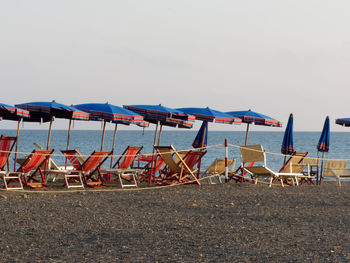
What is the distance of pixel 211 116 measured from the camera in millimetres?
13047

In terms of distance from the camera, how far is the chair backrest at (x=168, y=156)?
410 inches

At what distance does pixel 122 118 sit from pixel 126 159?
1.12 m

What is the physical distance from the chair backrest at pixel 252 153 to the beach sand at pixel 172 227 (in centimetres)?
207

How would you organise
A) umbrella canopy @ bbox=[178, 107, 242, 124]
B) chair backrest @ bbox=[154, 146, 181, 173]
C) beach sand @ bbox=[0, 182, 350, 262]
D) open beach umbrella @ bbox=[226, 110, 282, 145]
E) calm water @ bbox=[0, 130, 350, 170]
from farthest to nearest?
1. calm water @ bbox=[0, 130, 350, 170]
2. open beach umbrella @ bbox=[226, 110, 282, 145]
3. umbrella canopy @ bbox=[178, 107, 242, 124]
4. chair backrest @ bbox=[154, 146, 181, 173]
5. beach sand @ bbox=[0, 182, 350, 262]

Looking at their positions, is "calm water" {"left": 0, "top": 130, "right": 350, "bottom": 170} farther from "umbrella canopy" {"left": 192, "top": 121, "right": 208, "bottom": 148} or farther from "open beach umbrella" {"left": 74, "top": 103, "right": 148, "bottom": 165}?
"open beach umbrella" {"left": 74, "top": 103, "right": 148, "bottom": 165}

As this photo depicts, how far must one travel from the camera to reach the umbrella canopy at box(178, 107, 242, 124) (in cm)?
1307

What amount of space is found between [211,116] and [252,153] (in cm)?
199

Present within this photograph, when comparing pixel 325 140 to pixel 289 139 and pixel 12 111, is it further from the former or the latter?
pixel 12 111

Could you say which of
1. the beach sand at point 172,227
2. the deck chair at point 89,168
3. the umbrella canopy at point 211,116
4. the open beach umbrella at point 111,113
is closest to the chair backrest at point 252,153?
the umbrella canopy at point 211,116

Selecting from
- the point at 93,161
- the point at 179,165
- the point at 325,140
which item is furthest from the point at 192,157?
the point at 325,140

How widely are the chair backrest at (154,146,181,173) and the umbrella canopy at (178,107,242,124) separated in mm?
2530

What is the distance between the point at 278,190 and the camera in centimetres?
1019

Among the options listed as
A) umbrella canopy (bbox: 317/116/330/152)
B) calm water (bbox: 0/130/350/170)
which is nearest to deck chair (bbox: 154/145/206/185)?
umbrella canopy (bbox: 317/116/330/152)

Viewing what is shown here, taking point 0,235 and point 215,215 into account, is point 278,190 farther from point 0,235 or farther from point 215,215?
point 0,235
